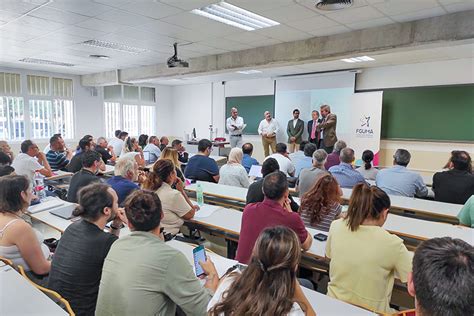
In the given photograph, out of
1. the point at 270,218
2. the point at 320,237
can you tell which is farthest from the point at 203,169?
the point at 270,218

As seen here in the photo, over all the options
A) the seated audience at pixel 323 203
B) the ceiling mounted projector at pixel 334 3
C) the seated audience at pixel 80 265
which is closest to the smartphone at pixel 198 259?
the seated audience at pixel 80 265

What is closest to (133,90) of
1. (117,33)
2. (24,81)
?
(24,81)

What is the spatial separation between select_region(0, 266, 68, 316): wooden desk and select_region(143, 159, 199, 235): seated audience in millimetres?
1226

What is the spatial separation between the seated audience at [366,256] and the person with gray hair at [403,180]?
2.46 meters

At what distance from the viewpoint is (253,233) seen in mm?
2168

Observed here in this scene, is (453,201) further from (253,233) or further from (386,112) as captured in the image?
(386,112)

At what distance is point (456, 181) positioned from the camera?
3742mm

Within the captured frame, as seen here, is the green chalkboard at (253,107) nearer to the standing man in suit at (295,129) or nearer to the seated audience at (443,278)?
the standing man in suit at (295,129)

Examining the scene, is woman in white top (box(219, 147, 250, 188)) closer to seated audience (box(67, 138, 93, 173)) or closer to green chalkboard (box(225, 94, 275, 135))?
seated audience (box(67, 138, 93, 173))

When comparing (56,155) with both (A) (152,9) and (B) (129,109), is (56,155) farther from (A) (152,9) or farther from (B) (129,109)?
(B) (129,109)

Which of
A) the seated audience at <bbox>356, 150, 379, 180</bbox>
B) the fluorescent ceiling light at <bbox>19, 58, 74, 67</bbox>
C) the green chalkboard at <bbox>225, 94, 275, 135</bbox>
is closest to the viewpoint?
the seated audience at <bbox>356, 150, 379, 180</bbox>

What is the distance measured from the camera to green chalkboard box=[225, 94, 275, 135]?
10.5 metres

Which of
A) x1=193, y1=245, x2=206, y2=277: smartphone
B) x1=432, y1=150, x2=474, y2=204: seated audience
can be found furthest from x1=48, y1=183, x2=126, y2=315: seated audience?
x1=432, y1=150, x2=474, y2=204: seated audience

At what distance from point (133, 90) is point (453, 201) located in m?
11.1
